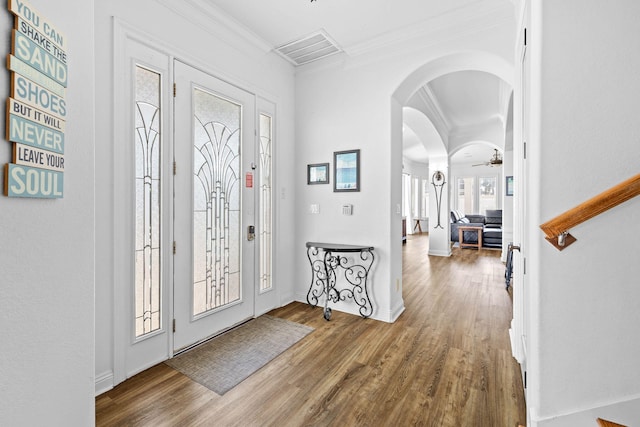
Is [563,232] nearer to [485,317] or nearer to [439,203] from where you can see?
[485,317]

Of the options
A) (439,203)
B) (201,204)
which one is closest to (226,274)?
(201,204)

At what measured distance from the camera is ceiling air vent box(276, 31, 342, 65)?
2.96 m

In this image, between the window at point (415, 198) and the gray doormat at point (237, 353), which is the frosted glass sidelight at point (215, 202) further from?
the window at point (415, 198)

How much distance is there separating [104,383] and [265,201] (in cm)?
203

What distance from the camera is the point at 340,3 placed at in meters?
2.44

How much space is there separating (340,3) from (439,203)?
567cm

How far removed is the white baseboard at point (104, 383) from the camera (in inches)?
72.4

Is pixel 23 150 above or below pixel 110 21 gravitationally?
below

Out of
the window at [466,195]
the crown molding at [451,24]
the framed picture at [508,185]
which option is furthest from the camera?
the window at [466,195]

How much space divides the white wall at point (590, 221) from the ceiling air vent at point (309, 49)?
2.17 metres

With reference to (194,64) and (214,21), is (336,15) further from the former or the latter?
(194,64)

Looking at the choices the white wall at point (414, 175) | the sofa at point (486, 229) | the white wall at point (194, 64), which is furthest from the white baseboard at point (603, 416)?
the white wall at point (414, 175)

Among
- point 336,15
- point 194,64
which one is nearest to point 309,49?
point 336,15

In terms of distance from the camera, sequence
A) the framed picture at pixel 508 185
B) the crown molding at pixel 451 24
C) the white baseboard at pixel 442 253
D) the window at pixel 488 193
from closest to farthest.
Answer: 1. the crown molding at pixel 451 24
2. the framed picture at pixel 508 185
3. the white baseboard at pixel 442 253
4. the window at pixel 488 193
